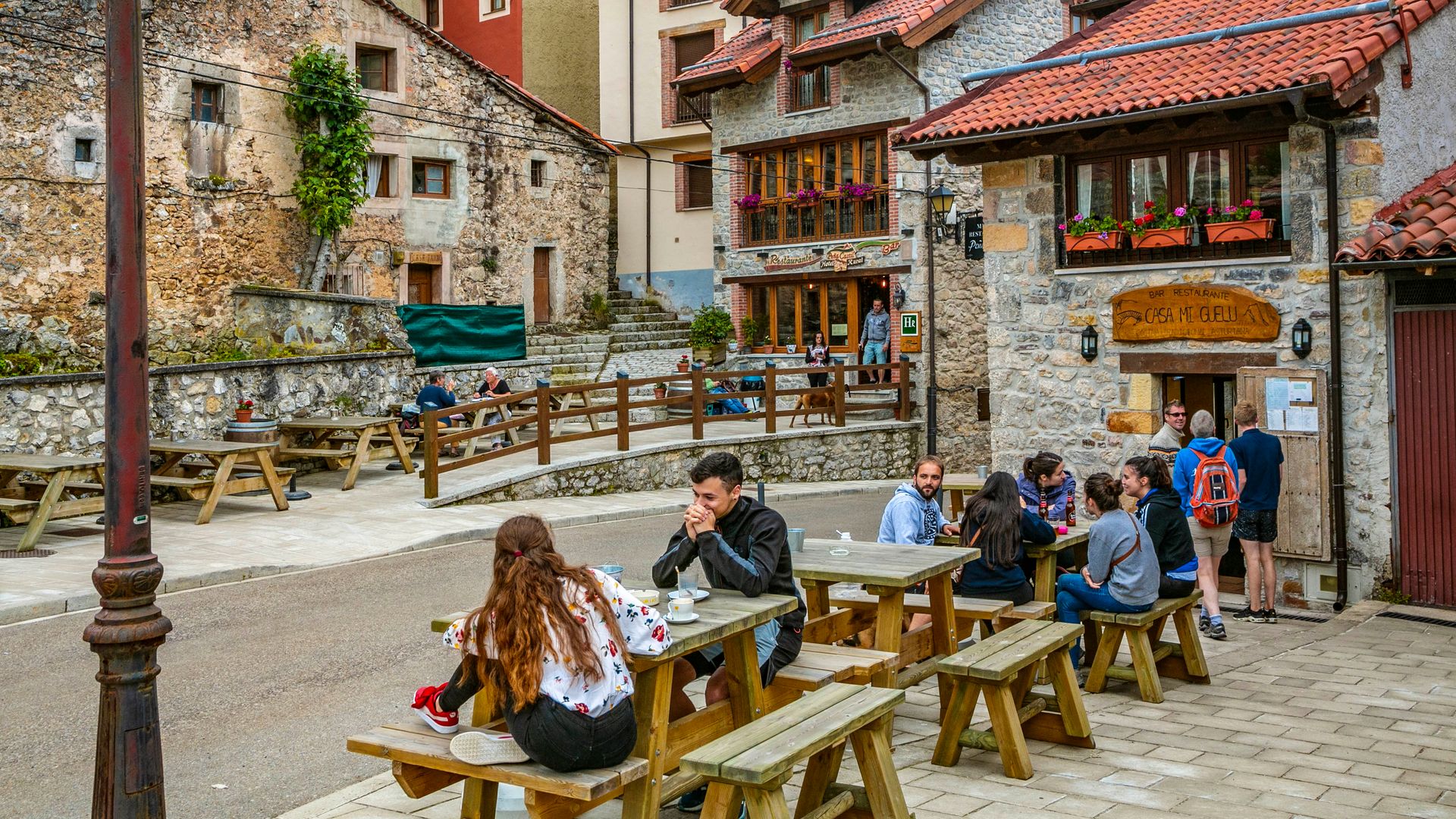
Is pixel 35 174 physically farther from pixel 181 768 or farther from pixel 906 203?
pixel 181 768

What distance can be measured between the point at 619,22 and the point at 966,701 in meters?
28.9

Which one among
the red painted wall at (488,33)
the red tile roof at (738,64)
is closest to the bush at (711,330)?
the red tile roof at (738,64)

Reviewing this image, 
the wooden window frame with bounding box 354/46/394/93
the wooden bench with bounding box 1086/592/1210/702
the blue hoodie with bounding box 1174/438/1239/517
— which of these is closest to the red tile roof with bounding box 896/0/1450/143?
the blue hoodie with bounding box 1174/438/1239/517

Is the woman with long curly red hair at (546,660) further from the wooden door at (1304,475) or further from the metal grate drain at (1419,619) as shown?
the wooden door at (1304,475)

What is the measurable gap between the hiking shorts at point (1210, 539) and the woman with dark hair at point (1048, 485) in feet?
4.71

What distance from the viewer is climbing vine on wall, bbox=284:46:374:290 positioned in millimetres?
23484

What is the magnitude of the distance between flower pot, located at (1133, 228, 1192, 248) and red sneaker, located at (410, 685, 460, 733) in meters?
9.34

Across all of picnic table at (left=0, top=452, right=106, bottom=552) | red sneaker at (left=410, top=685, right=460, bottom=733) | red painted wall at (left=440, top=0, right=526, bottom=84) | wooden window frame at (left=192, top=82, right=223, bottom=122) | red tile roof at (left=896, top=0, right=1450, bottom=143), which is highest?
red painted wall at (left=440, top=0, right=526, bottom=84)

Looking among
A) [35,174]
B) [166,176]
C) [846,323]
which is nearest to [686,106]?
[846,323]

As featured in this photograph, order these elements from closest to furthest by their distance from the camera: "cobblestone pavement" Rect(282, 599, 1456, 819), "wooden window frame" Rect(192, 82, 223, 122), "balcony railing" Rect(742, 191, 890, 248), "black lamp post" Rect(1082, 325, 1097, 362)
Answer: "cobblestone pavement" Rect(282, 599, 1456, 819)
"black lamp post" Rect(1082, 325, 1097, 362)
"wooden window frame" Rect(192, 82, 223, 122)
"balcony railing" Rect(742, 191, 890, 248)

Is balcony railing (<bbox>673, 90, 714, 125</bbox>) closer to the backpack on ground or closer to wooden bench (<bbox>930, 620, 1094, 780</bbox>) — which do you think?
the backpack on ground

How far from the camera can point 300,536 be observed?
42.8ft

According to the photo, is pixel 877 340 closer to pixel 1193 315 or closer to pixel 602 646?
pixel 1193 315

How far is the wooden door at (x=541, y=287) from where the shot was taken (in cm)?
2886
